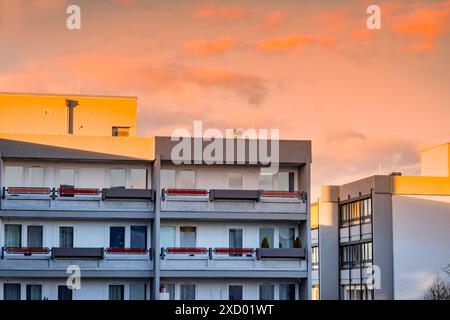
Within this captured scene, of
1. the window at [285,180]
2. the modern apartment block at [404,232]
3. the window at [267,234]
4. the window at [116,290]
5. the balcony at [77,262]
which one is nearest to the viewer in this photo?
the balcony at [77,262]

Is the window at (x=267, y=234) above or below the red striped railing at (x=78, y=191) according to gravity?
below

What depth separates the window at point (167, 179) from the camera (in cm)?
5128

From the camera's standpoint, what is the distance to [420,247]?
7331 centimetres

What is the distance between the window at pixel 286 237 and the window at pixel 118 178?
8.77 m

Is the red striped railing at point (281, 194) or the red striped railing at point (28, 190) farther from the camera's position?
the red striped railing at point (281, 194)

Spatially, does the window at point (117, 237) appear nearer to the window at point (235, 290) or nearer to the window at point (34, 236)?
the window at point (34, 236)

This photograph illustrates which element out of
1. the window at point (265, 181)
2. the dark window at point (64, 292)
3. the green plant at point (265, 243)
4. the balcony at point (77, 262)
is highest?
the window at point (265, 181)

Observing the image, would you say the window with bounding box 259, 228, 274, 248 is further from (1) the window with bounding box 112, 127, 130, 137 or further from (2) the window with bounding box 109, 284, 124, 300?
(1) the window with bounding box 112, 127, 130, 137

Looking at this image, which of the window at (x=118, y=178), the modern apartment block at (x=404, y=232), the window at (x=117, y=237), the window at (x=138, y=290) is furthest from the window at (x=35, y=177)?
the modern apartment block at (x=404, y=232)

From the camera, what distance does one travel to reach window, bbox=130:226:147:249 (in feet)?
165

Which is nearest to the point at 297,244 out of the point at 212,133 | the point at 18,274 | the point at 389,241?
the point at 212,133

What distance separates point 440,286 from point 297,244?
2552cm

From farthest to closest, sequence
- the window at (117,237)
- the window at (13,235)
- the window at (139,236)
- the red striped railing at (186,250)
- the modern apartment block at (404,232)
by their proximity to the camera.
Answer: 1. the modern apartment block at (404,232)
2. the window at (139,236)
3. the window at (117,237)
4. the red striped railing at (186,250)
5. the window at (13,235)
